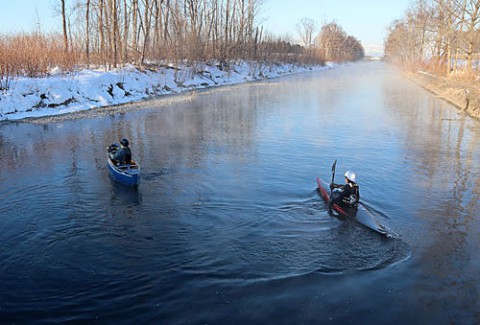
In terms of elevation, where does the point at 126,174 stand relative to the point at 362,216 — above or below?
above

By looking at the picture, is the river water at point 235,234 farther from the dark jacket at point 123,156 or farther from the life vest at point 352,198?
the dark jacket at point 123,156

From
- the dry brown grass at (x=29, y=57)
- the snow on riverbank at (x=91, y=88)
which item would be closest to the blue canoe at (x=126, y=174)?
the snow on riverbank at (x=91, y=88)

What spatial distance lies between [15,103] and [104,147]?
31.9 ft

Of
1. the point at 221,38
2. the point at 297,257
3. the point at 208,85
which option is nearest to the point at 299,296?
the point at 297,257

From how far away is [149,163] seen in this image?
43.0 ft

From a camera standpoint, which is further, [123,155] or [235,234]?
[123,155]

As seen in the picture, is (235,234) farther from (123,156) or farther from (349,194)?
(123,156)

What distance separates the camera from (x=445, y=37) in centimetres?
4331

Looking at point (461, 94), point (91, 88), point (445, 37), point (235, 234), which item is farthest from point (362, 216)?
point (445, 37)

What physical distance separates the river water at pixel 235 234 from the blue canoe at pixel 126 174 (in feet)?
0.78

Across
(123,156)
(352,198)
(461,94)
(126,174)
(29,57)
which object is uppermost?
(29,57)

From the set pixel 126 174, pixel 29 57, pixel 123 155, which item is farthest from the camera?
pixel 29 57

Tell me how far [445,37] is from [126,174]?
142 feet

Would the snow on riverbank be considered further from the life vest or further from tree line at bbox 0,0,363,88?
the life vest
